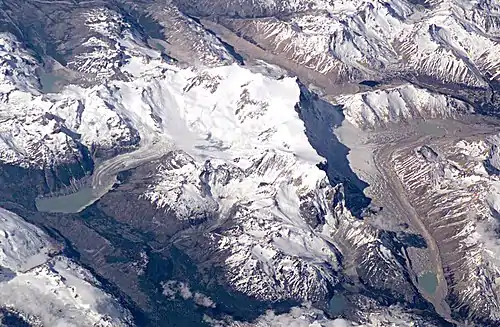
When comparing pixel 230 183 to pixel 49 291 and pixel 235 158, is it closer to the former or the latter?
pixel 235 158

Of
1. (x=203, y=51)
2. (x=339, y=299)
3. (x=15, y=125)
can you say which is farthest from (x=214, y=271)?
(x=203, y=51)

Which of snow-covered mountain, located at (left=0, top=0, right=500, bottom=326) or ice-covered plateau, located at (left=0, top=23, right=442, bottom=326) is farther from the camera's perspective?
ice-covered plateau, located at (left=0, top=23, right=442, bottom=326)

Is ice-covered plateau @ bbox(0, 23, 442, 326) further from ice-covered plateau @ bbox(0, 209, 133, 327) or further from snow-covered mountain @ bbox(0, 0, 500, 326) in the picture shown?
ice-covered plateau @ bbox(0, 209, 133, 327)

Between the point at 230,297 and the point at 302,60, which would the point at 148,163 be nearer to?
the point at 230,297

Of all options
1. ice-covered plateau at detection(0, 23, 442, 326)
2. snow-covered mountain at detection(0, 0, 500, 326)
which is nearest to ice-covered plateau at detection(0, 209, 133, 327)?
snow-covered mountain at detection(0, 0, 500, 326)

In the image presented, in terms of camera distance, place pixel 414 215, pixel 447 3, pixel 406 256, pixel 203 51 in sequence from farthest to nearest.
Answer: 1. pixel 447 3
2. pixel 203 51
3. pixel 414 215
4. pixel 406 256

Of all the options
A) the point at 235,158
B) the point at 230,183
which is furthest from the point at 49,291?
the point at 235,158

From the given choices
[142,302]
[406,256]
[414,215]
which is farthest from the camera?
[414,215]

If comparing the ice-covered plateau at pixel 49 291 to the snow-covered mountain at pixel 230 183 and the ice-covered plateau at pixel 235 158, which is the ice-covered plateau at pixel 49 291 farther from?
the ice-covered plateau at pixel 235 158
